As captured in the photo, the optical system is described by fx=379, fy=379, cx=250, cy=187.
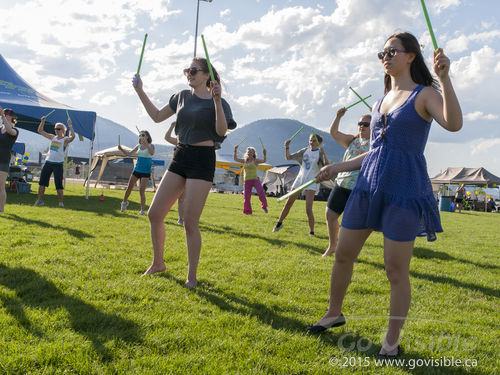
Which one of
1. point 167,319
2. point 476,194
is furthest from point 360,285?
point 476,194

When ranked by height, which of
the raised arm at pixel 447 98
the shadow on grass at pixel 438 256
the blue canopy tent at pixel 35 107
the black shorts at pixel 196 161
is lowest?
the shadow on grass at pixel 438 256

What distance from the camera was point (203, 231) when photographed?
269 inches

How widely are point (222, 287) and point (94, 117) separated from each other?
420 inches

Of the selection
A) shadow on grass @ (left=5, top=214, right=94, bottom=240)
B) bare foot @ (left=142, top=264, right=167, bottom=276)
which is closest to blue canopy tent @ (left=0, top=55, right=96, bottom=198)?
shadow on grass @ (left=5, top=214, right=94, bottom=240)

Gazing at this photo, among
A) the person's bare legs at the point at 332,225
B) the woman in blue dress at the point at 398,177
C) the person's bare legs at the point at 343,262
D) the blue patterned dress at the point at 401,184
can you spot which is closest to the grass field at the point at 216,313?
the person's bare legs at the point at 343,262

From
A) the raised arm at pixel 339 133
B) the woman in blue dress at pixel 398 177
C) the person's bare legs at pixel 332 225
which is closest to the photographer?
the woman in blue dress at pixel 398 177

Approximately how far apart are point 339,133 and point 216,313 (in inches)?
94.5

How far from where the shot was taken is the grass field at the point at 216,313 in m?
2.09

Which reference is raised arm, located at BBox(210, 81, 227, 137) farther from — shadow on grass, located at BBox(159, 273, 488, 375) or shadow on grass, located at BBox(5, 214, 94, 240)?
shadow on grass, located at BBox(5, 214, 94, 240)

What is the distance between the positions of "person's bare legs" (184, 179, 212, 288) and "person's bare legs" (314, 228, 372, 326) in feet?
4.26

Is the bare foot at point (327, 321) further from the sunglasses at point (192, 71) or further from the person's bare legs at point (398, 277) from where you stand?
the sunglasses at point (192, 71)

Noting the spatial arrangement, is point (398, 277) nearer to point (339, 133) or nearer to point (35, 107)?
point (339, 133)

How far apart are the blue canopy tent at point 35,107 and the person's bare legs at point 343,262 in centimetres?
1121

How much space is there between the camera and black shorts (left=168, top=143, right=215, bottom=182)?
3.33m
